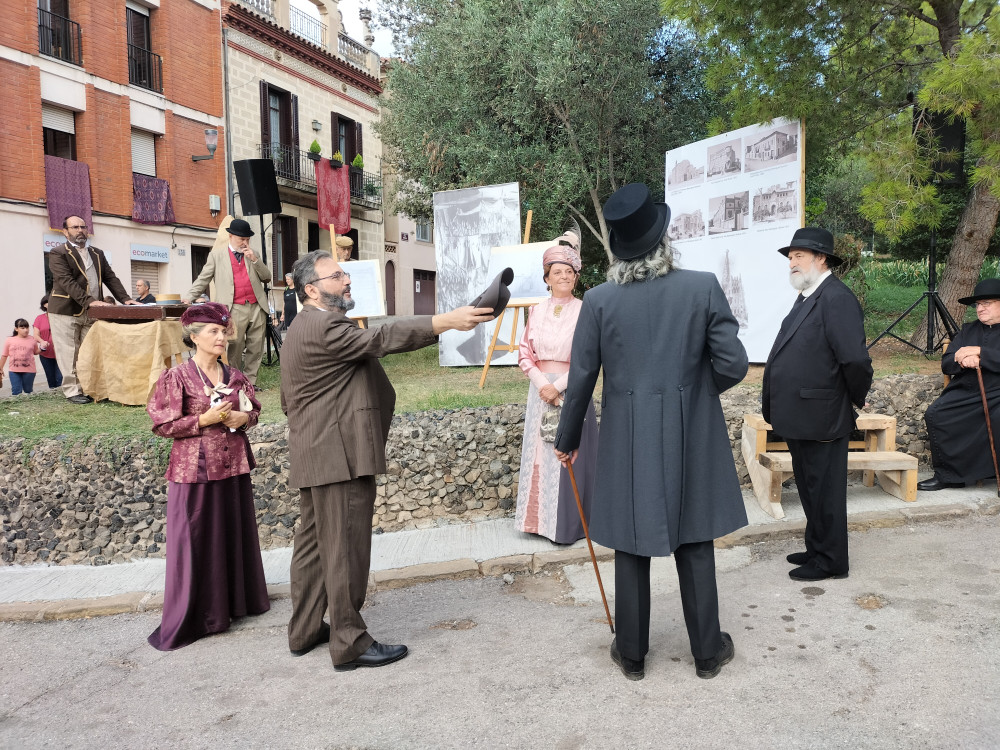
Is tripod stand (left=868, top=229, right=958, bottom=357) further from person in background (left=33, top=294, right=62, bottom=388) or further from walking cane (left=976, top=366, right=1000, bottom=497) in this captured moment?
person in background (left=33, top=294, right=62, bottom=388)

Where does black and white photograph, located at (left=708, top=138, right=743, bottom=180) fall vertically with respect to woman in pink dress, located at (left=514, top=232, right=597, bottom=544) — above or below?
above

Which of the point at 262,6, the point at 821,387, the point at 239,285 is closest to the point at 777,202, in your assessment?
the point at 821,387

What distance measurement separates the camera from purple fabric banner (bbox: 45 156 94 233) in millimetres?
15797

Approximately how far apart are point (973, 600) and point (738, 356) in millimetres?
2060

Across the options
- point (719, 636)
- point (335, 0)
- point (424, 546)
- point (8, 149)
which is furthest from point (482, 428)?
point (335, 0)

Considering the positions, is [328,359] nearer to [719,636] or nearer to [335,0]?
[719,636]

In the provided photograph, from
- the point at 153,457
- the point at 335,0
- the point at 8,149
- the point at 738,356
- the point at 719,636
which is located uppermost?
the point at 335,0

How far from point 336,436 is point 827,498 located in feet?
8.85

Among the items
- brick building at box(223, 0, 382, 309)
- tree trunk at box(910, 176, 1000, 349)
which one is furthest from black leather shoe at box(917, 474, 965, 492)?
brick building at box(223, 0, 382, 309)

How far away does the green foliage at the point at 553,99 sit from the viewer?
1067 centimetres

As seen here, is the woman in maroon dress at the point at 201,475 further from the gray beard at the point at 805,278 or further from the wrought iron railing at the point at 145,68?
the wrought iron railing at the point at 145,68

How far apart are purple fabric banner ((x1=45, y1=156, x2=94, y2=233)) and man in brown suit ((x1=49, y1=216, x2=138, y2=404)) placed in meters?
9.25

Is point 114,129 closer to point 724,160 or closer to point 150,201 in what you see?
point 150,201

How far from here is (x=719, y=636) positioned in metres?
3.17
